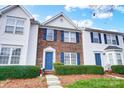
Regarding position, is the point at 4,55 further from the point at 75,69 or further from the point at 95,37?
the point at 95,37

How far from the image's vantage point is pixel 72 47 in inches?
589

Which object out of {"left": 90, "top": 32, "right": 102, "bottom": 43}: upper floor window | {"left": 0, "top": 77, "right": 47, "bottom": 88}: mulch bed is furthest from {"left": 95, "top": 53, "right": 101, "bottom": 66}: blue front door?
{"left": 0, "top": 77, "right": 47, "bottom": 88}: mulch bed

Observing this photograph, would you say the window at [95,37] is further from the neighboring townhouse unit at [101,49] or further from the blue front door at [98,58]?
the blue front door at [98,58]

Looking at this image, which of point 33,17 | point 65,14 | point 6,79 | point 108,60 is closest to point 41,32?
point 33,17

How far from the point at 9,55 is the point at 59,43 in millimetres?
5653

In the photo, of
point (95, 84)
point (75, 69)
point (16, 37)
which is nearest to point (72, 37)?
point (75, 69)

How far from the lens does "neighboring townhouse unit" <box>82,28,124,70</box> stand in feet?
50.2

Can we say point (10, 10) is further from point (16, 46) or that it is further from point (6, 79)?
point (6, 79)

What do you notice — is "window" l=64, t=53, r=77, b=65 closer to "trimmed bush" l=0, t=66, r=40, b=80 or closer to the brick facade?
the brick facade

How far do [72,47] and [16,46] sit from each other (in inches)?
255

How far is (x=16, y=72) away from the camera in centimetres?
953

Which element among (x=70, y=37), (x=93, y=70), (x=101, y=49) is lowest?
(x=93, y=70)

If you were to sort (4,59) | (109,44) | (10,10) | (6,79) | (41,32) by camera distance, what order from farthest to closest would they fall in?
1. (109,44)
2. (41,32)
3. (10,10)
4. (4,59)
5. (6,79)

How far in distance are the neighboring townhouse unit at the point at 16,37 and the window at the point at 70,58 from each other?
3755mm
